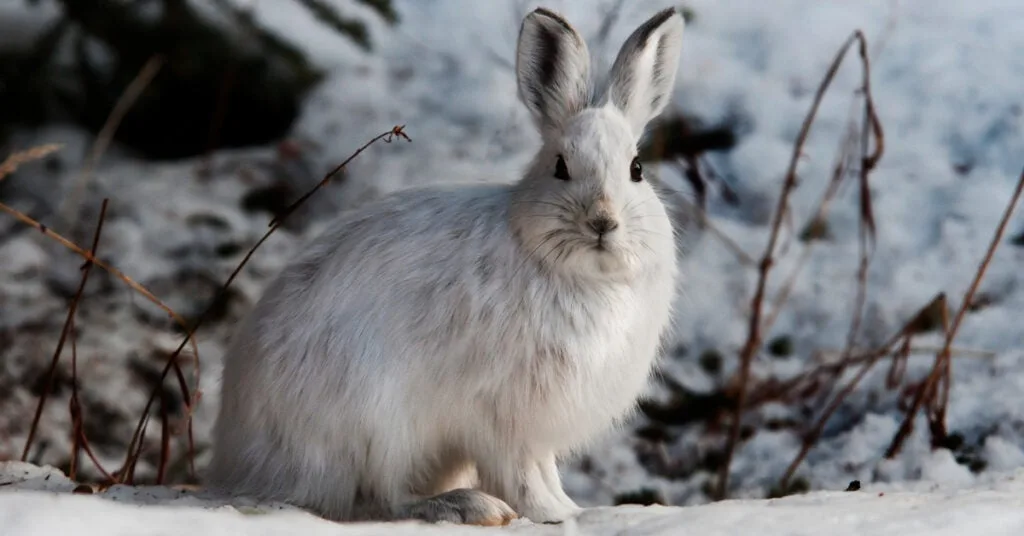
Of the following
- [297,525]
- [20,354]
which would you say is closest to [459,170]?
[20,354]

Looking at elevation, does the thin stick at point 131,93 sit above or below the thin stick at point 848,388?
above

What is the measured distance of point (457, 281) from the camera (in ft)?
8.91

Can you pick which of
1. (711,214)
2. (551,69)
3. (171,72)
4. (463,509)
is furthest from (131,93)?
(463,509)

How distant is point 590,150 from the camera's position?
104 inches

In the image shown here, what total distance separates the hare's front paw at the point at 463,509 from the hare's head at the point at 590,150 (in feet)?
1.77

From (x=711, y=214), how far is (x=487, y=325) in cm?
229

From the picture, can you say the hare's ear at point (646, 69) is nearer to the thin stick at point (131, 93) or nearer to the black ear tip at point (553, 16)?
the black ear tip at point (553, 16)

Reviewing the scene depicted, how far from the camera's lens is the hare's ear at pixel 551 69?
275 cm

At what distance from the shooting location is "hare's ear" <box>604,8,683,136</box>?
9.07ft

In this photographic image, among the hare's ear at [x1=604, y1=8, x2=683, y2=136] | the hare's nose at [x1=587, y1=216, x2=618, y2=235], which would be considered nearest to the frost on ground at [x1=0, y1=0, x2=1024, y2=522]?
the hare's ear at [x1=604, y1=8, x2=683, y2=136]

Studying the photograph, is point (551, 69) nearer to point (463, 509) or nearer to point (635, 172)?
point (635, 172)

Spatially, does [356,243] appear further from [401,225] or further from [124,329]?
[124,329]

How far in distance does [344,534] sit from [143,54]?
3.12 metres

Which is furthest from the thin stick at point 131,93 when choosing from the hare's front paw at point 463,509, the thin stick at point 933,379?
the thin stick at point 933,379
